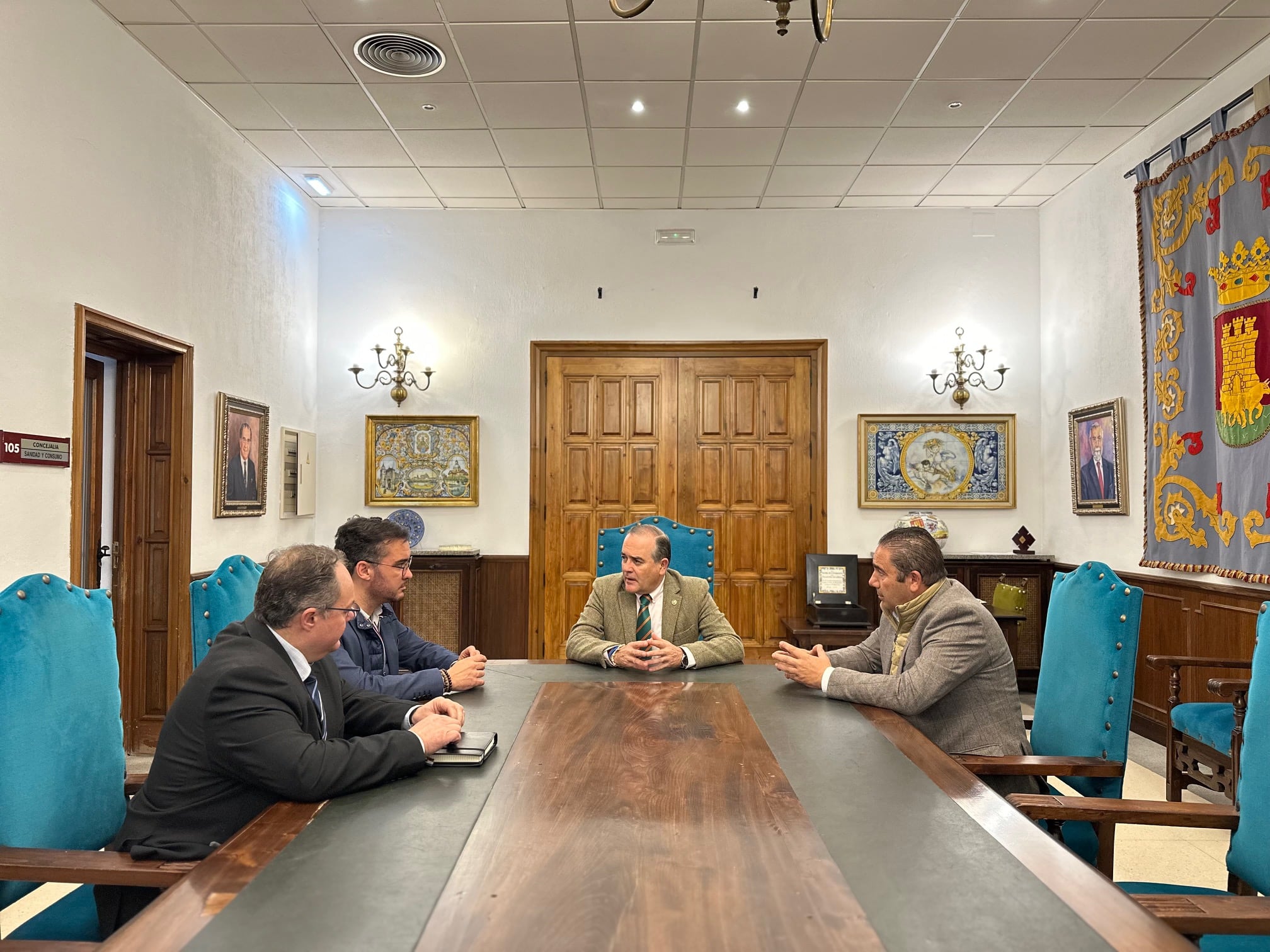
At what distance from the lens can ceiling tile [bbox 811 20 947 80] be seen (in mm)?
4582

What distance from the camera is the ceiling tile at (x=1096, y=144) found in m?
5.83

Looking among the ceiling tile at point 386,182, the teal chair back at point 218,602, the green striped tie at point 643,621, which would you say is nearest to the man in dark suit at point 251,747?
the teal chair back at point 218,602

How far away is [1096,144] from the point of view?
6.05m

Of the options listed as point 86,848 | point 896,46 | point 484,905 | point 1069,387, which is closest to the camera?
point 484,905

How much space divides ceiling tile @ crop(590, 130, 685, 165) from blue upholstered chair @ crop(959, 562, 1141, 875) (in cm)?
414

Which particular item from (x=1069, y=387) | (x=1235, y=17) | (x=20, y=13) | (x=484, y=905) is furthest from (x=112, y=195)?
(x=1069, y=387)

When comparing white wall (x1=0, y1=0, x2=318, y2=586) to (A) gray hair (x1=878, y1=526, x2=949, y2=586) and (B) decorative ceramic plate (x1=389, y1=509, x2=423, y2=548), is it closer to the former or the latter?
(B) decorative ceramic plate (x1=389, y1=509, x2=423, y2=548)

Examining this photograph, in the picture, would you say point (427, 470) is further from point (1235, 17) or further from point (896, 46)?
point (1235, 17)

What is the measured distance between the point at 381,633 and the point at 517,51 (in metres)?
3.22

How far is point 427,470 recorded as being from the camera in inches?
287

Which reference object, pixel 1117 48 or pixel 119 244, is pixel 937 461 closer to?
pixel 1117 48

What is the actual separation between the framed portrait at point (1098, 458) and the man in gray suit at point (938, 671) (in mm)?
3687

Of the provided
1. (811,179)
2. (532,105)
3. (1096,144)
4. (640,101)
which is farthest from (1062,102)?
(532,105)

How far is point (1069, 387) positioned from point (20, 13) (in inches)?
264
